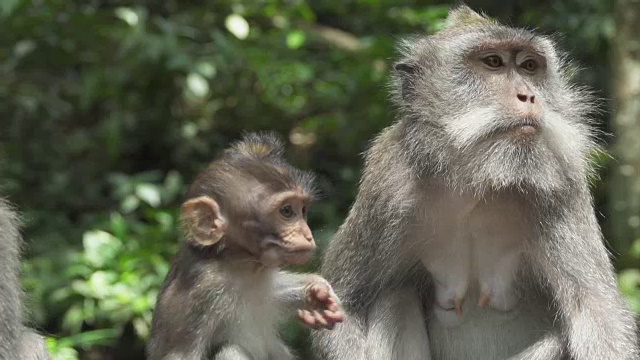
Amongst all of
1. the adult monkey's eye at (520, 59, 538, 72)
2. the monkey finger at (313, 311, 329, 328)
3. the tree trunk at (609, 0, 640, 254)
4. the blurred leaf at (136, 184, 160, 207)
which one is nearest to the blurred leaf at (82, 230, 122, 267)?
the blurred leaf at (136, 184, 160, 207)

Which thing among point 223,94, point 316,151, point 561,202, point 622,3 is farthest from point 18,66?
point 561,202

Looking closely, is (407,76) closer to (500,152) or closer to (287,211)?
(500,152)

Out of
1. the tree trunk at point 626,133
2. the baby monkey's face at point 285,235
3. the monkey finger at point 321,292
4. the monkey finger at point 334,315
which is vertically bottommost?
the tree trunk at point 626,133

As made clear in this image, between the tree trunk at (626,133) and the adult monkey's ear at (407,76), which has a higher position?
the adult monkey's ear at (407,76)

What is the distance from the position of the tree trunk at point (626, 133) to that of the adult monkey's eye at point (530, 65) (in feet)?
14.1

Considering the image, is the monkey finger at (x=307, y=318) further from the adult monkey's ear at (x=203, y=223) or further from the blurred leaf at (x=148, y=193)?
the blurred leaf at (x=148, y=193)

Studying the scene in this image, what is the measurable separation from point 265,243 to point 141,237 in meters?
3.62

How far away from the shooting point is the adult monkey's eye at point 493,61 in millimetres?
5383

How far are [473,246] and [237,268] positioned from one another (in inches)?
45.7

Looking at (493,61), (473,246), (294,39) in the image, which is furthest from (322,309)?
(294,39)

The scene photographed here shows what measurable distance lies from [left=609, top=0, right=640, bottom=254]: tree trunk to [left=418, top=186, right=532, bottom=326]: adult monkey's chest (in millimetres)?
4287

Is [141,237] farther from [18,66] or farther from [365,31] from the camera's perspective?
[365,31]

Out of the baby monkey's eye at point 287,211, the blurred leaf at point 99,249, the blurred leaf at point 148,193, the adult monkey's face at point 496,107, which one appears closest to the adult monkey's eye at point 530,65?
the adult monkey's face at point 496,107

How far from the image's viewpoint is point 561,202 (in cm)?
532
